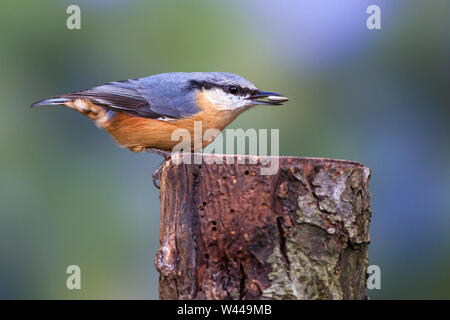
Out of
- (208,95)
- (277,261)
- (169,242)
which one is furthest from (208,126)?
(277,261)

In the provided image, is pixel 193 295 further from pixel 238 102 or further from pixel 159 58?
pixel 159 58

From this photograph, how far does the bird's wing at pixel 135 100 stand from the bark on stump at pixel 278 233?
1059 millimetres

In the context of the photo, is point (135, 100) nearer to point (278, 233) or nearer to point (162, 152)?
point (162, 152)

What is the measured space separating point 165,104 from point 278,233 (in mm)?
1368

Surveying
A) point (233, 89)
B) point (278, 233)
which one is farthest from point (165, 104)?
point (278, 233)

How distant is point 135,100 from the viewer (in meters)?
3.18

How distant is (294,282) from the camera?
1.99 m

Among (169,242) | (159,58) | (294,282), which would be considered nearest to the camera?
(294,282)

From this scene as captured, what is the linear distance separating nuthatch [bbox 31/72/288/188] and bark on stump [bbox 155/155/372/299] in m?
1.03

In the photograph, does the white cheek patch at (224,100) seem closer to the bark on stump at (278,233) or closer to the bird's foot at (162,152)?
the bird's foot at (162,152)

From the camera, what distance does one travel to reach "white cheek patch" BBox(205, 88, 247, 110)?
313cm

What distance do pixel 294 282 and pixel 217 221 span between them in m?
0.37

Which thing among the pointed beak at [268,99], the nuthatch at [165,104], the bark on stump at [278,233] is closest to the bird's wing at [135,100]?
the nuthatch at [165,104]

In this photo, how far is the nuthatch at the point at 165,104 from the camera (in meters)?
3.10
